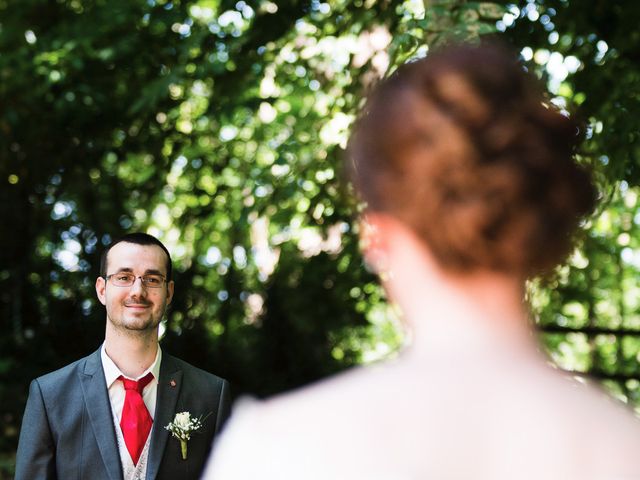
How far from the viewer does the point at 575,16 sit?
5547 mm

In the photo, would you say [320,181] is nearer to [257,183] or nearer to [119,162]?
[257,183]

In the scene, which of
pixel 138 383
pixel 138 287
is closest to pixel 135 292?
pixel 138 287

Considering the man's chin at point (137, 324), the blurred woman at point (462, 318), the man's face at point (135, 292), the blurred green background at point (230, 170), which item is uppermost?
the blurred woman at point (462, 318)

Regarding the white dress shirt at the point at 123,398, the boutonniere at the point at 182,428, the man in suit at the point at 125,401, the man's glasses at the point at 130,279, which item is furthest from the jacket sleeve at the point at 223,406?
the man's glasses at the point at 130,279

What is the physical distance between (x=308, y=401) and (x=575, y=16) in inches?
204

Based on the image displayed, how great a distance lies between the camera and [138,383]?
10.3 feet

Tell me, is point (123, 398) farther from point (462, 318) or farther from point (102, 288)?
point (462, 318)

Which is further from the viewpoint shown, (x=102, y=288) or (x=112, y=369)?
(x=102, y=288)

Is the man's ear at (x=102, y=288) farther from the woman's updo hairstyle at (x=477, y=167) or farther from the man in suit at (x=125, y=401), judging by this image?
the woman's updo hairstyle at (x=477, y=167)

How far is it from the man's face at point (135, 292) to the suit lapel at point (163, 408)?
0.61 ft

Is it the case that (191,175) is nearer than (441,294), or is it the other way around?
(441,294)

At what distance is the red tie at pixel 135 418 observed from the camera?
3059 millimetres

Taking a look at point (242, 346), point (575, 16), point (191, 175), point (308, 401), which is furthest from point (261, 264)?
point (308, 401)

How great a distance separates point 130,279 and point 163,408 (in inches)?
20.5
